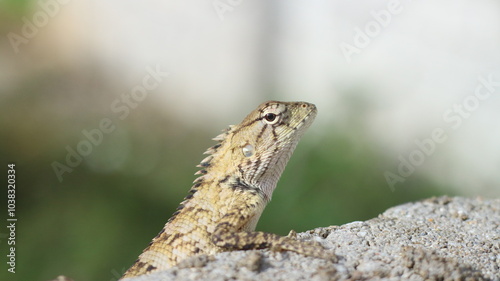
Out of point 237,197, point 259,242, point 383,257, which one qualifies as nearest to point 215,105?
point 237,197

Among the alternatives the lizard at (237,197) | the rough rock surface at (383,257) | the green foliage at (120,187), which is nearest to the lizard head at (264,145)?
the lizard at (237,197)

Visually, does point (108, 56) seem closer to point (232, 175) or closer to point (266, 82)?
point (266, 82)

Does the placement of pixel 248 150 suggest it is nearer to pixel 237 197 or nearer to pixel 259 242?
pixel 237 197

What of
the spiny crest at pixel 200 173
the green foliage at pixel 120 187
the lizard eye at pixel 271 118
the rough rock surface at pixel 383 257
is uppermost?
the green foliage at pixel 120 187

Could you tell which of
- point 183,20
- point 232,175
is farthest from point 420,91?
point 232,175

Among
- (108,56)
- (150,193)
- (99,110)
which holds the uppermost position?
(108,56)

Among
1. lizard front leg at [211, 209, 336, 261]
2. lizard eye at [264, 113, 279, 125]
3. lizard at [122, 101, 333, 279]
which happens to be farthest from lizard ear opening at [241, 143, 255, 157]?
lizard front leg at [211, 209, 336, 261]

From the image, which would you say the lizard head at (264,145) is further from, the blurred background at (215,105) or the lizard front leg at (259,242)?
the blurred background at (215,105)
